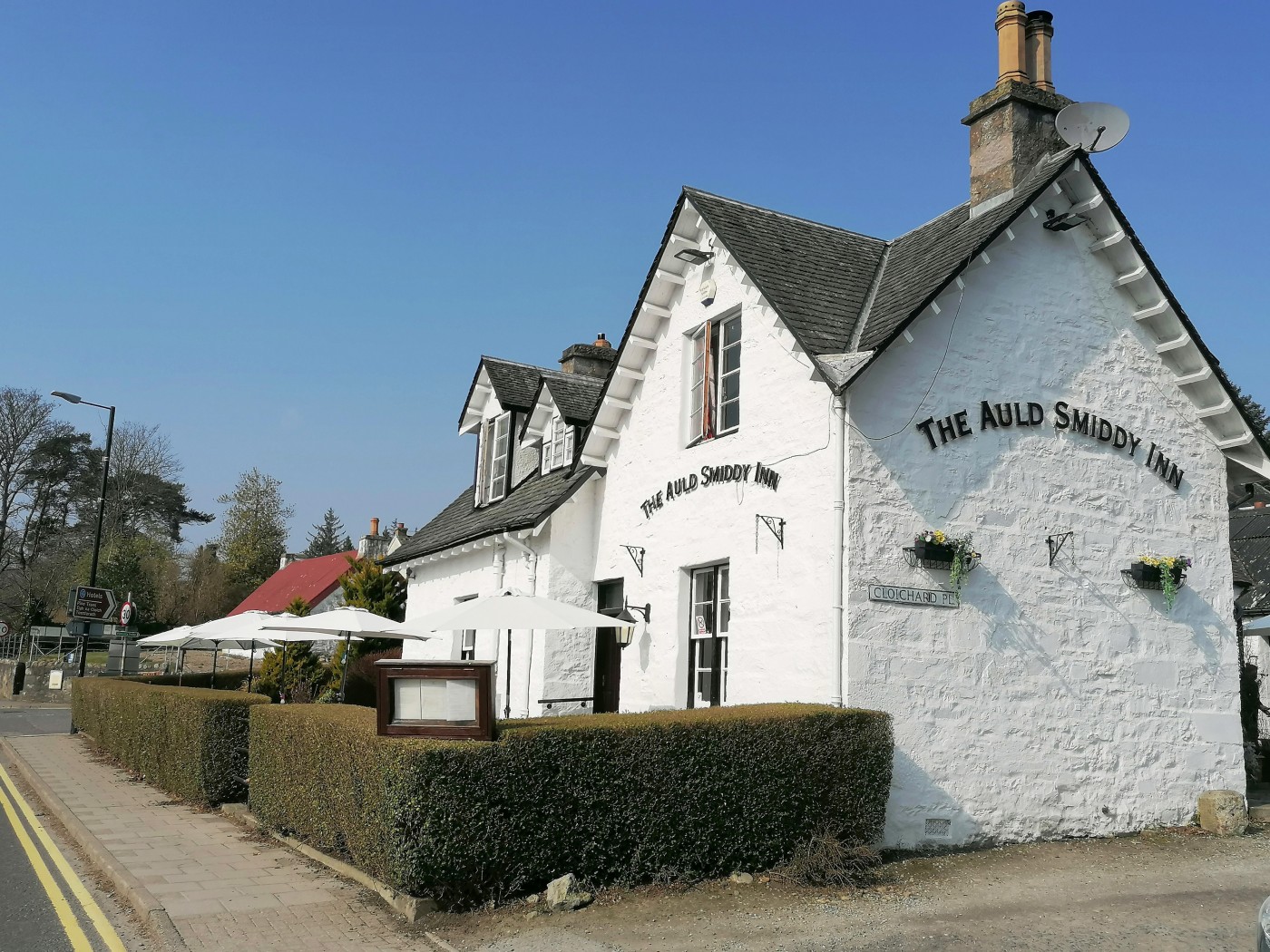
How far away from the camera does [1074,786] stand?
11289 millimetres

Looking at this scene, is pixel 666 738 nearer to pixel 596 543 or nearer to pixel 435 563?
pixel 596 543

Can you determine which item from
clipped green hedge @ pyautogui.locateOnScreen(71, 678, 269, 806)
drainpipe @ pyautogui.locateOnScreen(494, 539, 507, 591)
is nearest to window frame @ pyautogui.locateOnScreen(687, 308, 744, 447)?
drainpipe @ pyautogui.locateOnScreen(494, 539, 507, 591)

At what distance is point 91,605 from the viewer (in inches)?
1118

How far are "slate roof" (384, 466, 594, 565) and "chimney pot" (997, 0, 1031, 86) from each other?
7.72m

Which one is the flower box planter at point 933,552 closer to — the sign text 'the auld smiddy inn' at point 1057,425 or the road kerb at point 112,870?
the sign text 'the auld smiddy inn' at point 1057,425

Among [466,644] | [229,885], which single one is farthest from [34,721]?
[229,885]

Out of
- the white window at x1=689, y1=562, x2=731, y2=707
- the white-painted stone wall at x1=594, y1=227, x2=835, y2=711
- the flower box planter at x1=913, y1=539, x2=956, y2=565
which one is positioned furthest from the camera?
the white window at x1=689, y1=562, x2=731, y2=707

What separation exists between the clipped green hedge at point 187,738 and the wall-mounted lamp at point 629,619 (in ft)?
15.0

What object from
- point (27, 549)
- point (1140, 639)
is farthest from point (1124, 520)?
point (27, 549)

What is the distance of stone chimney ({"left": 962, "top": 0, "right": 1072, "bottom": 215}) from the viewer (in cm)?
1340

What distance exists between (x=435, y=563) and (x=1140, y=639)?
1212 cm

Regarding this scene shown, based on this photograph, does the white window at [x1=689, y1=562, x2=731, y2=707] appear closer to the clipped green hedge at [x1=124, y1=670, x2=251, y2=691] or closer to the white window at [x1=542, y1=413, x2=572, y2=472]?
the white window at [x1=542, y1=413, x2=572, y2=472]

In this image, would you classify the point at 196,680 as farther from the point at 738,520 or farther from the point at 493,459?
the point at 738,520

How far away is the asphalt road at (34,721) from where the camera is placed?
24469mm
